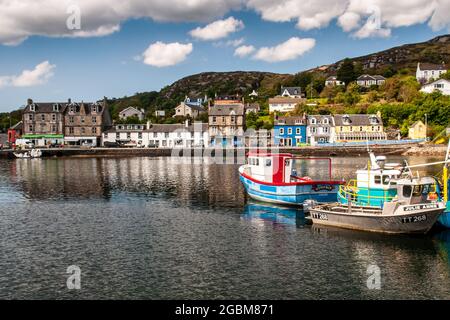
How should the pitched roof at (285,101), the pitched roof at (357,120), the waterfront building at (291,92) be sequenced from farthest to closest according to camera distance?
the waterfront building at (291,92)
the pitched roof at (285,101)
the pitched roof at (357,120)

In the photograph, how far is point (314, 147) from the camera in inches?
4193

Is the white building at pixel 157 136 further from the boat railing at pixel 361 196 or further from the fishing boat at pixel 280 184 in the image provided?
the boat railing at pixel 361 196

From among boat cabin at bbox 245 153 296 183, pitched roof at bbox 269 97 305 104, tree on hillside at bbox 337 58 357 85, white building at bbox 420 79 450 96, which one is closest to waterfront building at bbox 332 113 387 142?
pitched roof at bbox 269 97 305 104

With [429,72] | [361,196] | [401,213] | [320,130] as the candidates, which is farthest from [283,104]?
[401,213]

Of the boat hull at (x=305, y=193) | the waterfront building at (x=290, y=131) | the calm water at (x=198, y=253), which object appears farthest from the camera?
the waterfront building at (x=290, y=131)

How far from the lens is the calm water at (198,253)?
20359 mm

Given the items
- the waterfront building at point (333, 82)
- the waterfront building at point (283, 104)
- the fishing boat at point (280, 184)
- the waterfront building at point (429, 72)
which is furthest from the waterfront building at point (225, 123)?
the waterfront building at point (429, 72)

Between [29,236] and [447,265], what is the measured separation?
25153mm

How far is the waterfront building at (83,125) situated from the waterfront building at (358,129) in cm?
6340

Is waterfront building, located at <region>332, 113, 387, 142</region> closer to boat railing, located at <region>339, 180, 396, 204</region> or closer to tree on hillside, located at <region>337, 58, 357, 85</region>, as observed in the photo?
tree on hillside, located at <region>337, 58, 357, 85</region>

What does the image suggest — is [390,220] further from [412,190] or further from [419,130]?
[419,130]

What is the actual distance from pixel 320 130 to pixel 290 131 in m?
7.74
